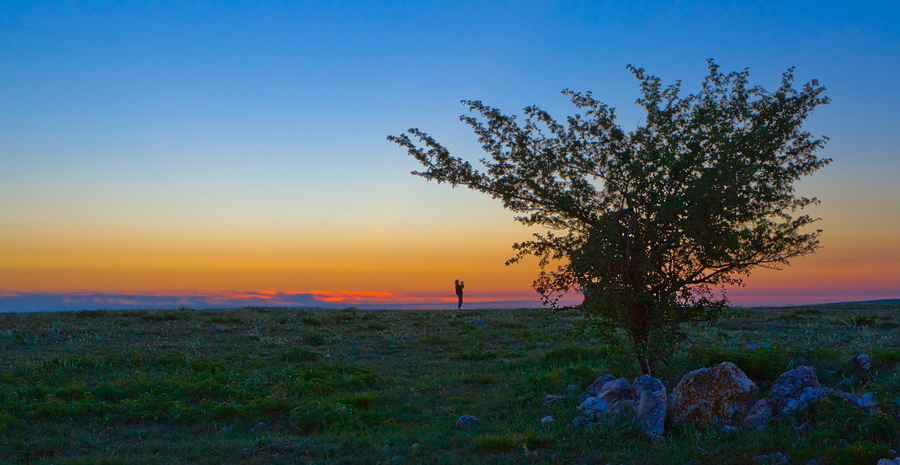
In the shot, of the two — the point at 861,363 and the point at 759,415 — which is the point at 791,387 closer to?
the point at 759,415

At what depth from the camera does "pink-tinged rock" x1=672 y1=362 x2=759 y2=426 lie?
39.0ft

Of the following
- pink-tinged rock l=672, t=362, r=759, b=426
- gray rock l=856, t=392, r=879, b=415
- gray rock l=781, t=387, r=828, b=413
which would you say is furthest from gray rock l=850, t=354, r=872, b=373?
pink-tinged rock l=672, t=362, r=759, b=426

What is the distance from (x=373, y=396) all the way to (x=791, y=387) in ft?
31.1

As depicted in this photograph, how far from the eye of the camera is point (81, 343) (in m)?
23.6

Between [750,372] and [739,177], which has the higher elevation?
[739,177]

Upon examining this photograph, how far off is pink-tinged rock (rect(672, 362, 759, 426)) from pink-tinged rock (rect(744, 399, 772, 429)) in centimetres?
17

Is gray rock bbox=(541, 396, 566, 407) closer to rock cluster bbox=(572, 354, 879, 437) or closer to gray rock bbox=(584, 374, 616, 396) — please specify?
gray rock bbox=(584, 374, 616, 396)

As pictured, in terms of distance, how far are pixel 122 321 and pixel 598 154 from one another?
25719 millimetres

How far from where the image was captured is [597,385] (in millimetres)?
14570

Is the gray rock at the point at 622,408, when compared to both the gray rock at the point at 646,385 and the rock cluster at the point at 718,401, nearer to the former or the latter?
the rock cluster at the point at 718,401

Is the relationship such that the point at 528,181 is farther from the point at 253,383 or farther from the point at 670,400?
the point at 253,383

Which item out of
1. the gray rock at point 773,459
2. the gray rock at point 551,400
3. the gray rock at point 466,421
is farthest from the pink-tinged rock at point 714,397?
the gray rock at point 466,421

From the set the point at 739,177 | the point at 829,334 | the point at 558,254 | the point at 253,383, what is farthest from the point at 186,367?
the point at 829,334

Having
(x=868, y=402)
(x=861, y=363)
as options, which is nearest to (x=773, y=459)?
(x=868, y=402)
